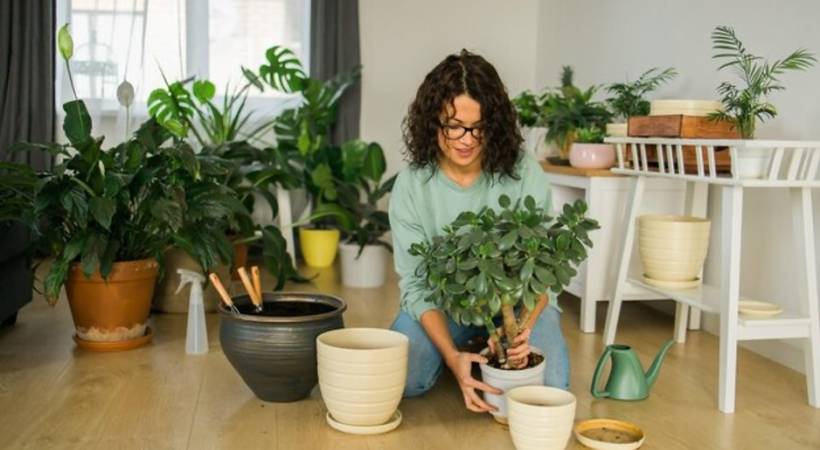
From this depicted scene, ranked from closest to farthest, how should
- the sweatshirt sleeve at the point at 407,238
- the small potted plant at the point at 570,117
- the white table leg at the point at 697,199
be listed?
the sweatshirt sleeve at the point at 407,238 → the white table leg at the point at 697,199 → the small potted plant at the point at 570,117

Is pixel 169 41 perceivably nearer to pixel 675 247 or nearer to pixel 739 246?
pixel 675 247

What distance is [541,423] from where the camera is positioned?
1.94m

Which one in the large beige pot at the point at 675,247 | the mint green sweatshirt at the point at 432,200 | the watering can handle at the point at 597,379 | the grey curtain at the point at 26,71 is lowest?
the watering can handle at the point at 597,379

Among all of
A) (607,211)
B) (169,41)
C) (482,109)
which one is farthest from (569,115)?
(169,41)

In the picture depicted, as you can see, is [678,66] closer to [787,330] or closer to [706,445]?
[787,330]

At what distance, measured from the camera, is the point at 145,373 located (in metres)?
2.65

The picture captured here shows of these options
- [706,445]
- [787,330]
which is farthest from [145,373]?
[787,330]

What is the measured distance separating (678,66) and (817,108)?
800 millimetres

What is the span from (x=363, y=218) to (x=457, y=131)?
223 centimetres

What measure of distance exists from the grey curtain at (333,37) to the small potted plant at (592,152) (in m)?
1.88

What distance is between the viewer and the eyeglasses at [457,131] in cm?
221

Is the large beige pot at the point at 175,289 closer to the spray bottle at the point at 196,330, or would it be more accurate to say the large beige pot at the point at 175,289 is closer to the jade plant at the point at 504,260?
the spray bottle at the point at 196,330

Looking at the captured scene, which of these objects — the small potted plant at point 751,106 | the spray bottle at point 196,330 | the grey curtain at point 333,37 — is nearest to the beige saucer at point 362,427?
the spray bottle at point 196,330

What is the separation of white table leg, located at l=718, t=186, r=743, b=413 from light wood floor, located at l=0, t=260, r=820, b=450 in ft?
0.22
